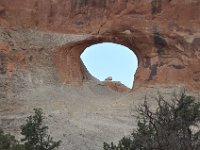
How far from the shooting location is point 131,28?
48.6 metres

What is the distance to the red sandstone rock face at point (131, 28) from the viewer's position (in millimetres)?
47469

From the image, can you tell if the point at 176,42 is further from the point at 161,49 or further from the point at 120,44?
the point at 120,44

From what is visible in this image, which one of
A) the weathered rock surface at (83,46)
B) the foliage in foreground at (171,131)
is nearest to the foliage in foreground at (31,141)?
the foliage in foreground at (171,131)

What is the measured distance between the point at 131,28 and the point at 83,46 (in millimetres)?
4427

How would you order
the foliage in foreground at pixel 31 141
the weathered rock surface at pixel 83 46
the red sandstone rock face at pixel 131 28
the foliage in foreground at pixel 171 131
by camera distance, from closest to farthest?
1. the foliage in foreground at pixel 171 131
2. the foliage in foreground at pixel 31 141
3. the weathered rock surface at pixel 83 46
4. the red sandstone rock face at pixel 131 28

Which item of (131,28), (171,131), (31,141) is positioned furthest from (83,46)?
(171,131)

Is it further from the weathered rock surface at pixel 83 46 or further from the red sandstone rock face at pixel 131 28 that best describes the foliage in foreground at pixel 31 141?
the red sandstone rock face at pixel 131 28

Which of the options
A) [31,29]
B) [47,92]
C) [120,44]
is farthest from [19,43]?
[120,44]

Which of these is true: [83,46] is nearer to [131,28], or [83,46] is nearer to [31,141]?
[131,28]

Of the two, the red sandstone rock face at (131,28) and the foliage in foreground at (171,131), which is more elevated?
the red sandstone rock face at (131,28)

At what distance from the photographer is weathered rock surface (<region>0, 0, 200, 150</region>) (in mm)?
44875

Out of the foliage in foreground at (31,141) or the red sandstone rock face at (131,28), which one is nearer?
the foliage in foreground at (31,141)

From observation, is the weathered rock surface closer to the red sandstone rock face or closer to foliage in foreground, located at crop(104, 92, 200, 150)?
the red sandstone rock face

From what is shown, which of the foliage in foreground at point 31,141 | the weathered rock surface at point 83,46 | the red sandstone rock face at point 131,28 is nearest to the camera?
the foliage in foreground at point 31,141
